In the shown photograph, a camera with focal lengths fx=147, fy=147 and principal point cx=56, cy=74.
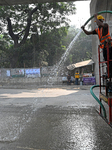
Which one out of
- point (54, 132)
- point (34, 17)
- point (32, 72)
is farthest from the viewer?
point (34, 17)

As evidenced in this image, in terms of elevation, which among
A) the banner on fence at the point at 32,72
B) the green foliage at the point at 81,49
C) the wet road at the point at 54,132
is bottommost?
the wet road at the point at 54,132

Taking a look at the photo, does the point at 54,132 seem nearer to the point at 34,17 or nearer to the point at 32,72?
the point at 32,72

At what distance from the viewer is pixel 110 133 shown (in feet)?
11.7

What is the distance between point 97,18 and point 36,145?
3307mm

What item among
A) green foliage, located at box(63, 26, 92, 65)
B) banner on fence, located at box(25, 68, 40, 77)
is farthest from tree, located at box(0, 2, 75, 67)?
green foliage, located at box(63, 26, 92, 65)

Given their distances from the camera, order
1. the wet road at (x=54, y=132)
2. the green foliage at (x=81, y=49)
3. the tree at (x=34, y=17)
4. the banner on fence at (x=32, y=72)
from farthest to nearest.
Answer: the green foliage at (x=81, y=49) → the tree at (x=34, y=17) → the banner on fence at (x=32, y=72) → the wet road at (x=54, y=132)

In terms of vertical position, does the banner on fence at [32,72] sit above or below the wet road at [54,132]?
above

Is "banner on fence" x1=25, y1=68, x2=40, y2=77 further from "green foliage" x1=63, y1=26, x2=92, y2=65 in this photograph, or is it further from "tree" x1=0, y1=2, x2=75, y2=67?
"green foliage" x1=63, y1=26, x2=92, y2=65

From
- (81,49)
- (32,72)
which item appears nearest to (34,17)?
(32,72)

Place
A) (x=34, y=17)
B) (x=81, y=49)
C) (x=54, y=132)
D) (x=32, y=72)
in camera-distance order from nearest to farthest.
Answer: (x=54, y=132) < (x=32, y=72) < (x=34, y=17) < (x=81, y=49)

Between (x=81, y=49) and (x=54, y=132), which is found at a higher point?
(x=81, y=49)

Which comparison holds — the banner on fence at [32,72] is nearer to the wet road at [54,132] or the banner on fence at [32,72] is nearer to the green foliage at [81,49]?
the wet road at [54,132]

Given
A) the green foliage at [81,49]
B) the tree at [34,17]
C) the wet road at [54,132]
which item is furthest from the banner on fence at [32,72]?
the green foliage at [81,49]

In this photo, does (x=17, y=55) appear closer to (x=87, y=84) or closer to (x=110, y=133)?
(x=87, y=84)
